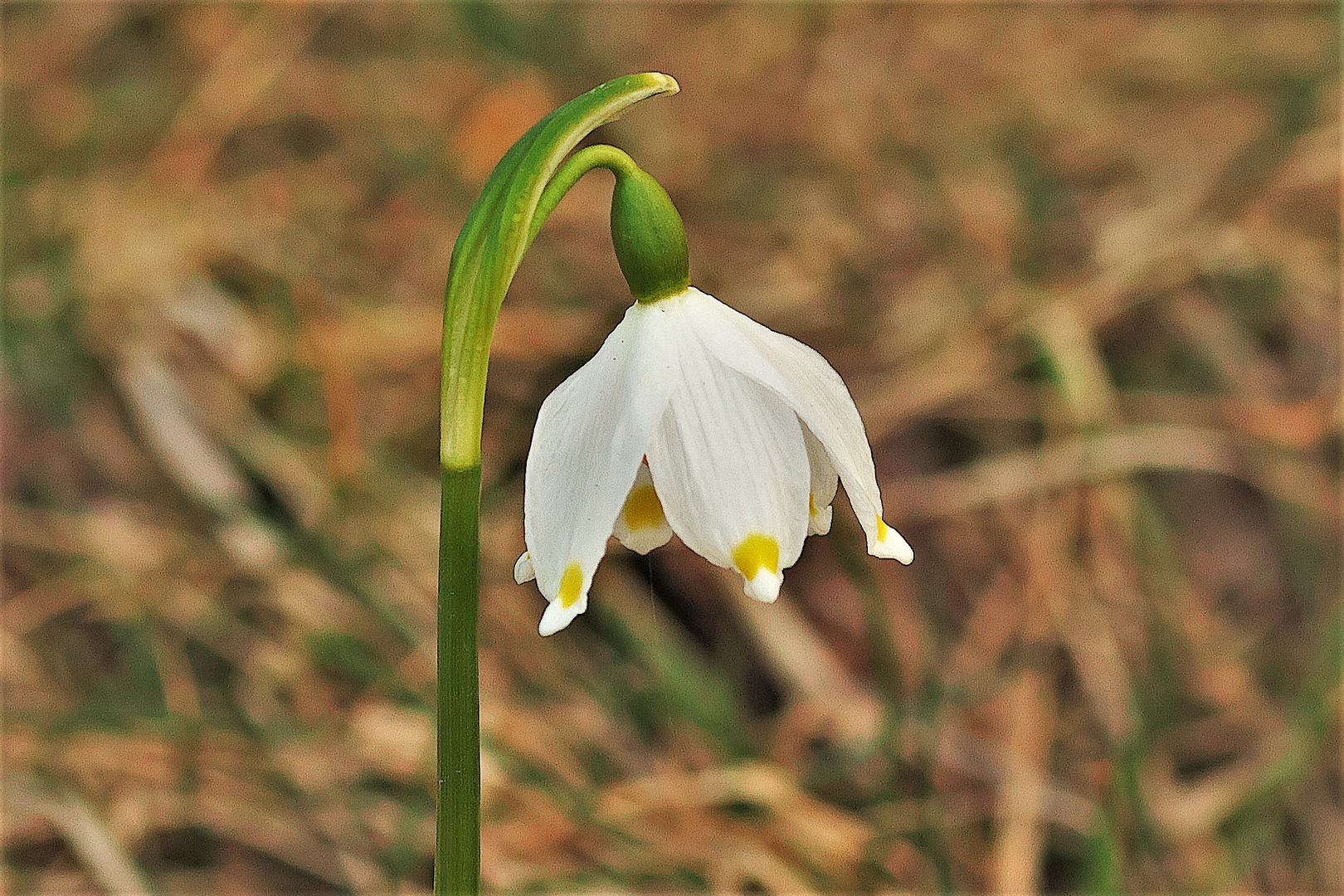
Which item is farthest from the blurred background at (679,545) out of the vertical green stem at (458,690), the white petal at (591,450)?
the white petal at (591,450)

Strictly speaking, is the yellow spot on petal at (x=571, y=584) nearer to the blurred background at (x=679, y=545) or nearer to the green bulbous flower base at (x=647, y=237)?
the green bulbous flower base at (x=647, y=237)

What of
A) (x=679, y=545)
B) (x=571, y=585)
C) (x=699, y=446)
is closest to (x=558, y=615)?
(x=571, y=585)

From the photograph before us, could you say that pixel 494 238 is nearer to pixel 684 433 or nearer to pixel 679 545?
pixel 684 433

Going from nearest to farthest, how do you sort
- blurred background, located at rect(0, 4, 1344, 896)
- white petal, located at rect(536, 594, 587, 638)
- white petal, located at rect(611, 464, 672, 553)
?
white petal, located at rect(536, 594, 587, 638), white petal, located at rect(611, 464, 672, 553), blurred background, located at rect(0, 4, 1344, 896)

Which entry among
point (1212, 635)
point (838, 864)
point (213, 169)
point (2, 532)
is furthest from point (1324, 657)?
point (213, 169)

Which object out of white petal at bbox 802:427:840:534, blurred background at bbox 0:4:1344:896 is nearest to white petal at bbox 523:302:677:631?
white petal at bbox 802:427:840:534

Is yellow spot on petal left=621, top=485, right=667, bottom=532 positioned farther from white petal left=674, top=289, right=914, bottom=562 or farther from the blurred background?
the blurred background

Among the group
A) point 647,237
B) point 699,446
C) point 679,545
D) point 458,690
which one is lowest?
point 458,690
